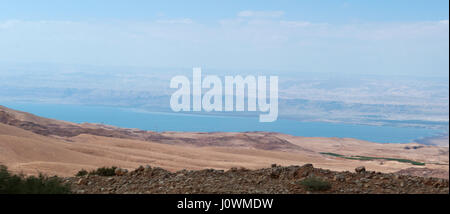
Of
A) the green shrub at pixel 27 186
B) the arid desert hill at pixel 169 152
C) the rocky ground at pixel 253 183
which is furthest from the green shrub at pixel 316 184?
the arid desert hill at pixel 169 152

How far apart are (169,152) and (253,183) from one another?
69.7 feet

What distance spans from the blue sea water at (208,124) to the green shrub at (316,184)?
96.7 metres

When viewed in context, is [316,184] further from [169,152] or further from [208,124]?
[208,124]

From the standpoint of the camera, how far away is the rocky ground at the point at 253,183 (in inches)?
351

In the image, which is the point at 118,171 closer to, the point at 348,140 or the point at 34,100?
the point at 348,140

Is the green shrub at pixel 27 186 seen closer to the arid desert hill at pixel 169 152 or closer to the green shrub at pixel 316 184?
the green shrub at pixel 316 184

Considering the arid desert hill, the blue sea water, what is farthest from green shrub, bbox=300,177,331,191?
the blue sea water

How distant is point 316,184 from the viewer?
8781 millimetres

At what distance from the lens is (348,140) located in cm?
5897

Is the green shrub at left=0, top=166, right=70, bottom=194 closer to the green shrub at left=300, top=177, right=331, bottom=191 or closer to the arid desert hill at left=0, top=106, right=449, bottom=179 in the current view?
the green shrub at left=300, top=177, right=331, bottom=191

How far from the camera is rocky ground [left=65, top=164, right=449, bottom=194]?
891 centimetres

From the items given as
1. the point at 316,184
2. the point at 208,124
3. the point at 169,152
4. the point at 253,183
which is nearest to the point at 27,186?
the point at 253,183
